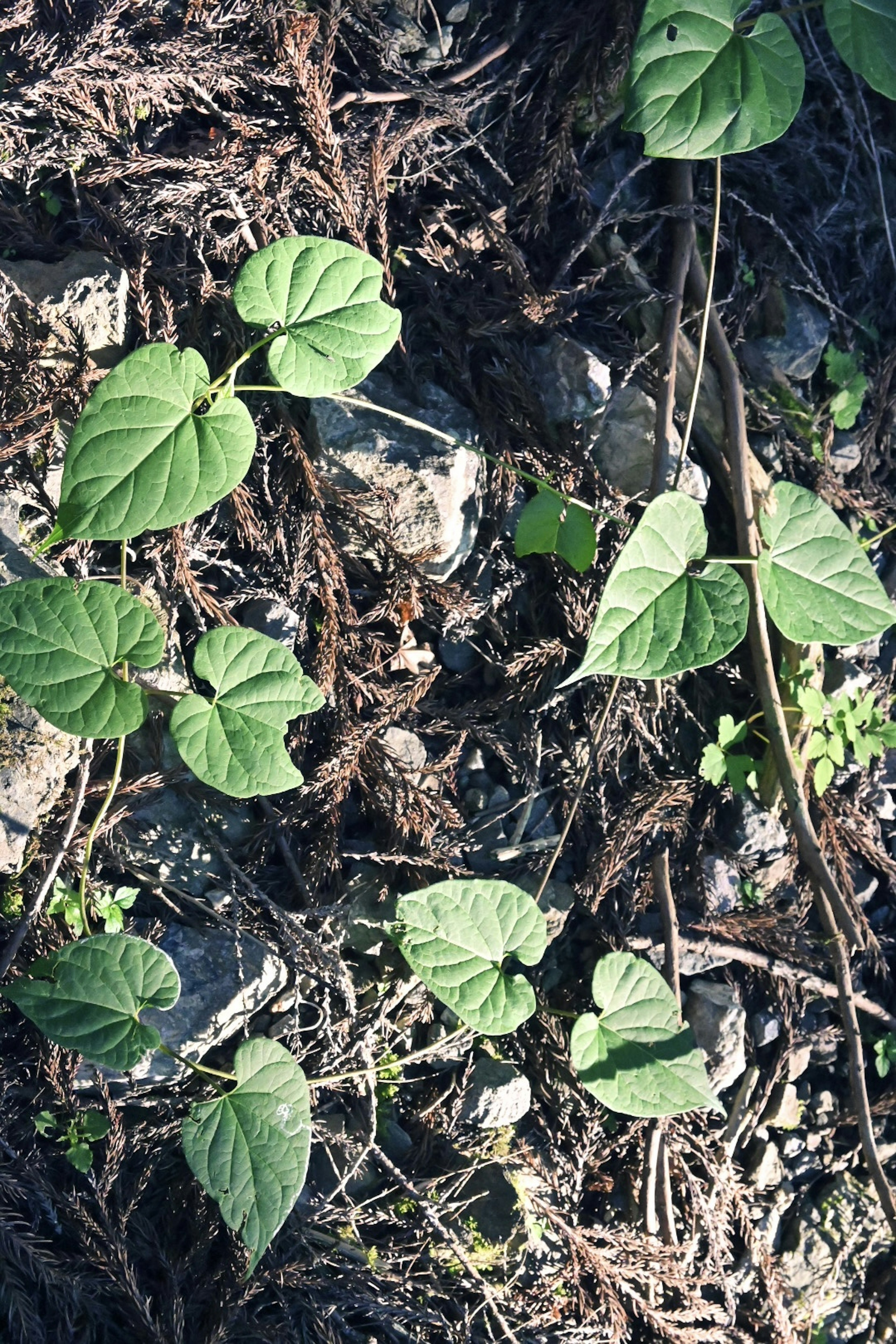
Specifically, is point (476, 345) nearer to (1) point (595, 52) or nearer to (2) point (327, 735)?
(1) point (595, 52)

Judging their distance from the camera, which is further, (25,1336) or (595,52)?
(595,52)

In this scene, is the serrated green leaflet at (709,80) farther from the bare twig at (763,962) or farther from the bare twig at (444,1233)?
the bare twig at (444,1233)

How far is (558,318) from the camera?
2.02 meters

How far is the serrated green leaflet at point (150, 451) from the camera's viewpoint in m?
1.47

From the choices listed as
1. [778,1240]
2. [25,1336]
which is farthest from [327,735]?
[778,1240]

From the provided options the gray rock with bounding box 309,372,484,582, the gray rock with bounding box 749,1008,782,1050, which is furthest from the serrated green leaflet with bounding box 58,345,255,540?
the gray rock with bounding box 749,1008,782,1050

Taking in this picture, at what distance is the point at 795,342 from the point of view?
87.5 inches

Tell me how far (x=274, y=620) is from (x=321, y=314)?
0.60m

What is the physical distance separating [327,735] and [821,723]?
119 centimetres

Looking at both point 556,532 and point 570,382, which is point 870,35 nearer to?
point 570,382

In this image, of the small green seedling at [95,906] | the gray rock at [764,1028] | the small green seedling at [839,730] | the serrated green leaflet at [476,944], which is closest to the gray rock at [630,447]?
the small green seedling at [839,730]

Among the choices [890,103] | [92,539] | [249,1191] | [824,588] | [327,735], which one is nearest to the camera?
[249,1191]

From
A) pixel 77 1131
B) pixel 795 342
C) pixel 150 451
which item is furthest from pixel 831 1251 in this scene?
pixel 150 451

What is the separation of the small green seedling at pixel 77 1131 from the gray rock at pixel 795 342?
2.23 m
